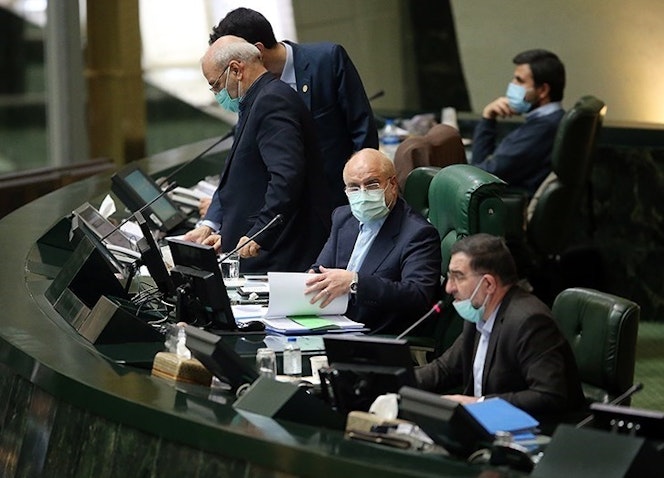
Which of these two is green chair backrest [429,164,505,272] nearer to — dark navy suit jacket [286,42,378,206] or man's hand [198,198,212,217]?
dark navy suit jacket [286,42,378,206]

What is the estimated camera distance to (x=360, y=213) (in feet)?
13.7

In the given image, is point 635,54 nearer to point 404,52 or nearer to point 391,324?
point 404,52

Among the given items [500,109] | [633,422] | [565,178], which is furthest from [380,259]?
[500,109]

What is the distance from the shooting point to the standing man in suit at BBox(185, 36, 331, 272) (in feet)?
14.7

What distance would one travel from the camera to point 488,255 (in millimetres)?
3404

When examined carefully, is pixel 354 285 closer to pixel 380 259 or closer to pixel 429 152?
pixel 380 259

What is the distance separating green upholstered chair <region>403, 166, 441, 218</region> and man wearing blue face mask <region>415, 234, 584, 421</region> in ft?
3.73

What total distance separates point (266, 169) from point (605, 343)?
1.50m

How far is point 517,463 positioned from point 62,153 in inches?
364

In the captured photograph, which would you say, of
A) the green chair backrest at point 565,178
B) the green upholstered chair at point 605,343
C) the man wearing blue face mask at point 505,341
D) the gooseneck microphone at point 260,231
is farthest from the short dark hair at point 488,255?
the green chair backrest at point 565,178

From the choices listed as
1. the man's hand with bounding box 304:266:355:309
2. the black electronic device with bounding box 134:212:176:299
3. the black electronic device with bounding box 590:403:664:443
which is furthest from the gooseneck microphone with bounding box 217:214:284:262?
the black electronic device with bounding box 590:403:664:443

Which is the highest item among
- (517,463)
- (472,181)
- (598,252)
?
(472,181)

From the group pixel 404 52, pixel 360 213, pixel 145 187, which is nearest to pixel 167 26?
pixel 404 52

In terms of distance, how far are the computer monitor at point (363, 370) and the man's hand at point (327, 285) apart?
83cm
